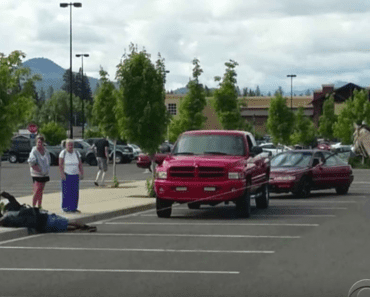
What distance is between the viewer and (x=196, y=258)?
44.4ft

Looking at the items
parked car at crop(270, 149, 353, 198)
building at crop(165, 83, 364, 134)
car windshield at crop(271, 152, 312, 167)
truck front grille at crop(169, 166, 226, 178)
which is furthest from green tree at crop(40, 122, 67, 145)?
truck front grille at crop(169, 166, 226, 178)

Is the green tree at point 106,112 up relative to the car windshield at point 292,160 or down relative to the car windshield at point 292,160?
up

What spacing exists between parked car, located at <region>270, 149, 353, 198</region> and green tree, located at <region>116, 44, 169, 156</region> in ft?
12.3

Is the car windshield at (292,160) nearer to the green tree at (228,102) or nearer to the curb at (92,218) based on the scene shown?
the curb at (92,218)

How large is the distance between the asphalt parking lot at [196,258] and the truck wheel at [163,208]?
0.20m

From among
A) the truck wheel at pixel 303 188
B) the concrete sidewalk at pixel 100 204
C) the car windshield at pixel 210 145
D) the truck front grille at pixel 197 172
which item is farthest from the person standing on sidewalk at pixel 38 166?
the truck wheel at pixel 303 188

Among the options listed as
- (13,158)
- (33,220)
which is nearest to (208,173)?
(33,220)

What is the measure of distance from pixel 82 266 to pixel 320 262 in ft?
10.5

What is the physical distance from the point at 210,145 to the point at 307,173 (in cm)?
699

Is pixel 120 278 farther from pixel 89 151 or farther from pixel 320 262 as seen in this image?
pixel 89 151

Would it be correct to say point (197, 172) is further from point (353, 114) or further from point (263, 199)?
point (353, 114)

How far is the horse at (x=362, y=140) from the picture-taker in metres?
10.9

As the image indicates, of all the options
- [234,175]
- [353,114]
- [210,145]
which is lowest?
[234,175]

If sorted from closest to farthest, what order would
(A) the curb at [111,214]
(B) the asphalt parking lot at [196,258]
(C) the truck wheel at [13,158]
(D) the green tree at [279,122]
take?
(B) the asphalt parking lot at [196,258]
(A) the curb at [111,214]
(C) the truck wheel at [13,158]
(D) the green tree at [279,122]
